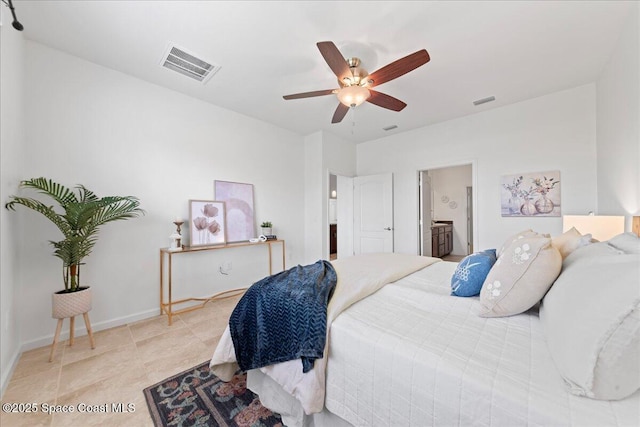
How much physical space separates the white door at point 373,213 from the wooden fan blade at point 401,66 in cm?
257

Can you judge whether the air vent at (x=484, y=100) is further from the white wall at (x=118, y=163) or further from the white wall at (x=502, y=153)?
the white wall at (x=118, y=163)

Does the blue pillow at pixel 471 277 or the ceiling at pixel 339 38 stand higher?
the ceiling at pixel 339 38

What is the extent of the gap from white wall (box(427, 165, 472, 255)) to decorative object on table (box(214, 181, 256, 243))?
5.23 m

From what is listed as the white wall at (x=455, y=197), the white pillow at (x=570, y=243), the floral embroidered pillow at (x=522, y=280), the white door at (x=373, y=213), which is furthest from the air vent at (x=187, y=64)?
the white wall at (x=455, y=197)

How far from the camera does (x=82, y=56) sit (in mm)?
2387

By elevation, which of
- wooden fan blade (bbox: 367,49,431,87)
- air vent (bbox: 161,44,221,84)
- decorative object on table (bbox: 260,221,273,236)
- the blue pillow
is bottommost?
the blue pillow

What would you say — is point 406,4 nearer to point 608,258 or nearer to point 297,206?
point 608,258

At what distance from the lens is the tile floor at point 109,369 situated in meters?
1.44

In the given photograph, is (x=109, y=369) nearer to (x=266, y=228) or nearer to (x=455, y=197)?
(x=266, y=228)

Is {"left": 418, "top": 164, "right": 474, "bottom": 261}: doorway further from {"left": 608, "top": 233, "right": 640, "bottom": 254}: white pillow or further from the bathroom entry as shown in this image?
{"left": 608, "top": 233, "right": 640, "bottom": 254}: white pillow

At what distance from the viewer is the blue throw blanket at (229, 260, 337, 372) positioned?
117cm

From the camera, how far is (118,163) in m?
2.61

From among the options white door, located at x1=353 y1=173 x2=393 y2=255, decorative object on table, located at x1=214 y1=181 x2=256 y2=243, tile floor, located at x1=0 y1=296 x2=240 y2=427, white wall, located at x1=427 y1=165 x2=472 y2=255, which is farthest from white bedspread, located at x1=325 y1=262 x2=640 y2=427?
white wall, located at x1=427 y1=165 x2=472 y2=255

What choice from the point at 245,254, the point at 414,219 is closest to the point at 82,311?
the point at 245,254
